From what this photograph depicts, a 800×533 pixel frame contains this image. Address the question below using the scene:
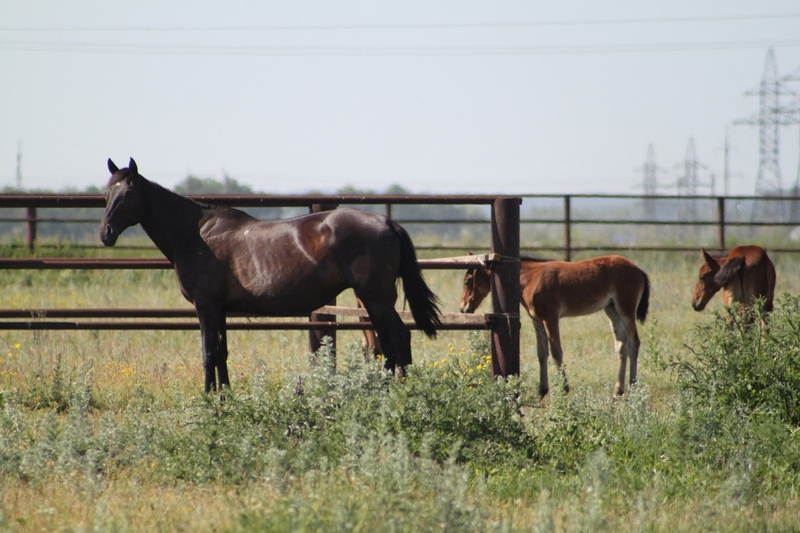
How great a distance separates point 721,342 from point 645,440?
1.06 meters

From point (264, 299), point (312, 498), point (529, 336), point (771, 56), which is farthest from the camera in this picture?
point (771, 56)

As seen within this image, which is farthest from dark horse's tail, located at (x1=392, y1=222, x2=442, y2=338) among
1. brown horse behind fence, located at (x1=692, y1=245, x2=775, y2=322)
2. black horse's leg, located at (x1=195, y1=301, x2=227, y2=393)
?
brown horse behind fence, located at (x1=692, y1=245, x2=775, y2=322)

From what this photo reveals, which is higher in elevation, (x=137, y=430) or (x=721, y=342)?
(x=721, y=342)

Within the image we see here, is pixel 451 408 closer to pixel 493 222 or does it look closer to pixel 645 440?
pixel 645 440

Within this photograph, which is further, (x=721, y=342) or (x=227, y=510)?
(x=721, y=342)

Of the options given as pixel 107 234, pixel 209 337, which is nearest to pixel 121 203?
pixel 107 234

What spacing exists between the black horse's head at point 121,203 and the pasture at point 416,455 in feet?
3.49

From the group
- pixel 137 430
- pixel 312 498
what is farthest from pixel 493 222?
pixel 312 498

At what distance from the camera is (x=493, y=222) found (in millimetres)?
6852

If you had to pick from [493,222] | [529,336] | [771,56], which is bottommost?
[529,336]

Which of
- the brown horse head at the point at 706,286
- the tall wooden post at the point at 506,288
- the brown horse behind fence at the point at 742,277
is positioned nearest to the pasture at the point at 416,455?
the tall wooden post at the point at 506,288

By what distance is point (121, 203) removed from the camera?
20.5 feet

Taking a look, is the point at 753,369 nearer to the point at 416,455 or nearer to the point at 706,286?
the point at 416,455

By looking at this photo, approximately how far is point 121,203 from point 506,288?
2.85m
